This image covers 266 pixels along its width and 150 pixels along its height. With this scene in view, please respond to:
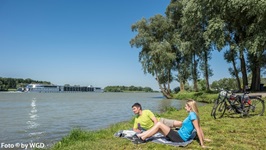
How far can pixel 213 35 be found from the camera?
26.7 metres

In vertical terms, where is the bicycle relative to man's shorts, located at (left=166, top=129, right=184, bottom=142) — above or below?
above

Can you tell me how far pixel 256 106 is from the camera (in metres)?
12.7

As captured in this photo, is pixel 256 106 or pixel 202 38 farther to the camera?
pixel 202 38

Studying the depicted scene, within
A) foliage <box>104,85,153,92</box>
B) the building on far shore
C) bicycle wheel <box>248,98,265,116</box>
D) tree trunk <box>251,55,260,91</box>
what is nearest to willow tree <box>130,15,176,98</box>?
tree trunk <box>251,55,260,91</box>

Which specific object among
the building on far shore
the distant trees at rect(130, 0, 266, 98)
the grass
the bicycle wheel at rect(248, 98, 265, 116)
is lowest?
the grass

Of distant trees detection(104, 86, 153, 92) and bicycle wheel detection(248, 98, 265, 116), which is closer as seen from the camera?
bicycle wheel detection(248, 98, 265, 116)

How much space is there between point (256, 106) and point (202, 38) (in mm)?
22119

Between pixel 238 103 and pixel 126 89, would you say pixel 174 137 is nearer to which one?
pixel 238 103

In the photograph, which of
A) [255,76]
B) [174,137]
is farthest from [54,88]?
[174,137]

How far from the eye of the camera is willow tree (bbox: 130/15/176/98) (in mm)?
42062

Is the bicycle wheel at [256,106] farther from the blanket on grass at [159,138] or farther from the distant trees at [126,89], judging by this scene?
the distant trees at [126,89]

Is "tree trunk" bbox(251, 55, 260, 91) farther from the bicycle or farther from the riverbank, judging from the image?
the riverbank

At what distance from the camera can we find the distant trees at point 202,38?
24984 mm

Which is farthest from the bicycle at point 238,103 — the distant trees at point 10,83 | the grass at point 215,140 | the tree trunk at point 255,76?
the distant trees at point 10,83
